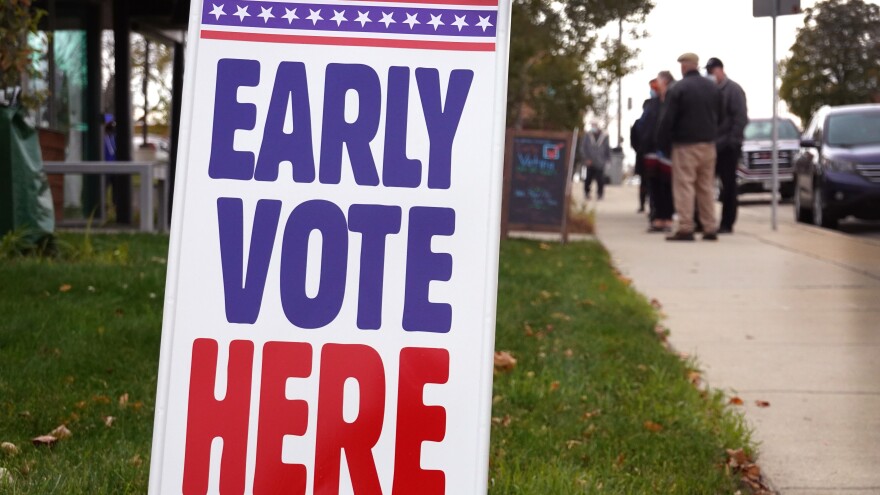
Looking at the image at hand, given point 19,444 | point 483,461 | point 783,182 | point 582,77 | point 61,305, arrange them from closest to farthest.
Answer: point 483,461, point 19,444, point 61,305, point 582,77, point 783,182

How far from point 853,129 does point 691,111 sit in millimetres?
5112

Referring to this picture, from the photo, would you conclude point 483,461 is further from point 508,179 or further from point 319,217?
point 508,179

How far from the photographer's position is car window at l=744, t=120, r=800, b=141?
89.0 ft

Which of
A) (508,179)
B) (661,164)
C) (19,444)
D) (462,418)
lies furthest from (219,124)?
(661,164)

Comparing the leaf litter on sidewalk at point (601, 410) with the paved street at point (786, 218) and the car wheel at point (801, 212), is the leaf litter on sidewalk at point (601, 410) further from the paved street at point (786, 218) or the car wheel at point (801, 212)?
the car wheel at point (801, 212)

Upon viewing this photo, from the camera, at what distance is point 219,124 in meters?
2.80

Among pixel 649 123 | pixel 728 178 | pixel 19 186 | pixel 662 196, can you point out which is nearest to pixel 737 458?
pixel 19 186

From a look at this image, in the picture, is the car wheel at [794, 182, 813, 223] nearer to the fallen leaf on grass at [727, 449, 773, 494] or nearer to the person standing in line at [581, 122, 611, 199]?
the person standing in line at [581, 122, 611, 199]

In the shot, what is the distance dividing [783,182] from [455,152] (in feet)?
82.7

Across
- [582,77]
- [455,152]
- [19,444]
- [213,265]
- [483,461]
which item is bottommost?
[19,444]

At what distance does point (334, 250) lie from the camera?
277 cm

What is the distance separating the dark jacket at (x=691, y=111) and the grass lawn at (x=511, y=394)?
20.4 feet

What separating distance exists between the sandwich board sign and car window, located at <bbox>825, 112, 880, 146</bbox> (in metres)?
16.6

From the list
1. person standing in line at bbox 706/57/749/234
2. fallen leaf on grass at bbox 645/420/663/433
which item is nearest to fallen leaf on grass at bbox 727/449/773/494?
fallen leaf on grass at bbox 645/420/663/433
